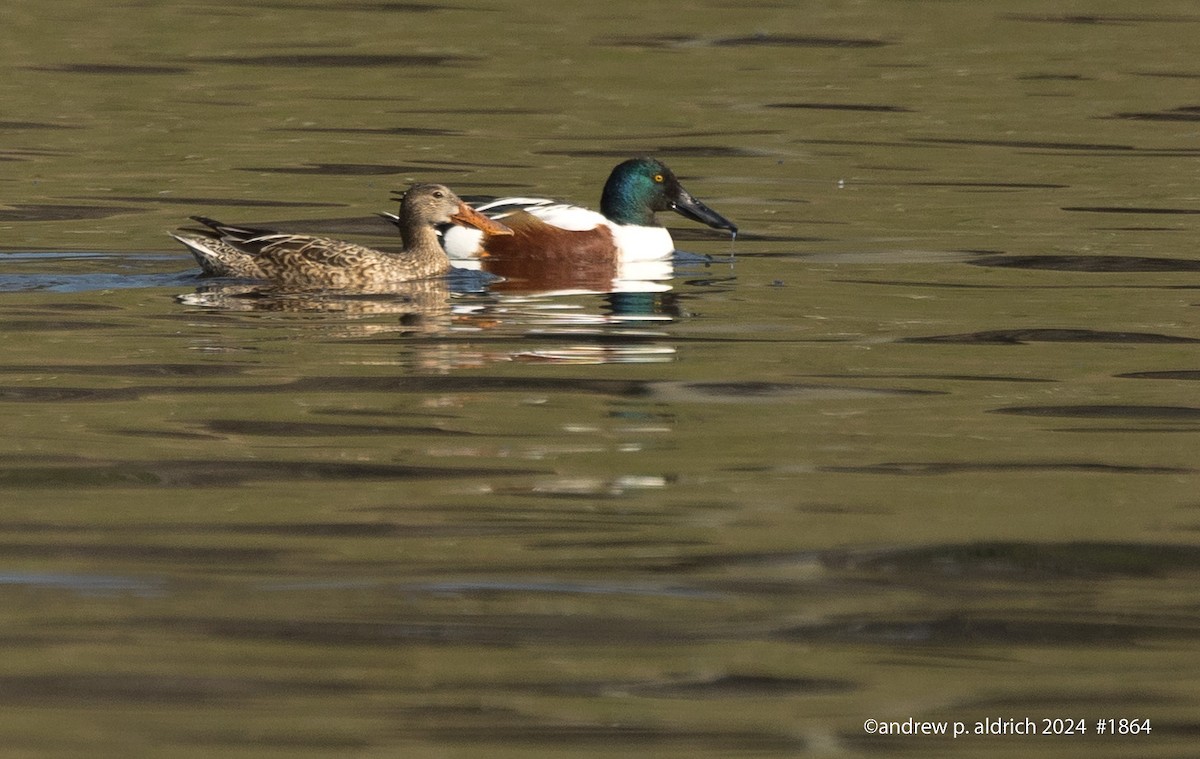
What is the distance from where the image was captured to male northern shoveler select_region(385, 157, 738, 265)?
44.4 ft

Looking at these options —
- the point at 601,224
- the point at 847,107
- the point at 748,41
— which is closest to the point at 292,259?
the point at 601,224

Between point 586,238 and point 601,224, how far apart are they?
20 cm

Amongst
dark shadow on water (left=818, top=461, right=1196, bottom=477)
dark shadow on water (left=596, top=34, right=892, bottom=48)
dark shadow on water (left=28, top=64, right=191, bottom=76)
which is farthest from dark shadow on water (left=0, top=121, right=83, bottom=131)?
dark shadow on water (left=818, top=461, right=1196, bottom=477)

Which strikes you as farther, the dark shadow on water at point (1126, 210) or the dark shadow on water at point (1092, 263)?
the dark shadow on water at point (1126, 210)

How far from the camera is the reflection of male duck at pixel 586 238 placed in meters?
13.4

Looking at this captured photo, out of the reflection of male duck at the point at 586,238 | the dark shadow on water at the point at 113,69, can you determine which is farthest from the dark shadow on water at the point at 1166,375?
the dark shadow on water at the point at 113,69

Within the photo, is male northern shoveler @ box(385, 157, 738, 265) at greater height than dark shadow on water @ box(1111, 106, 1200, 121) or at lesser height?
lesser

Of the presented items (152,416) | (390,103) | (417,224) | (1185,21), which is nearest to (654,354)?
(152,416)

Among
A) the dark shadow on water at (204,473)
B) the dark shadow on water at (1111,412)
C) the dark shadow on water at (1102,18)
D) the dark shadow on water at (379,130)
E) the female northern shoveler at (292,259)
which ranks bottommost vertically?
the dark shadow on water at (1111,412)

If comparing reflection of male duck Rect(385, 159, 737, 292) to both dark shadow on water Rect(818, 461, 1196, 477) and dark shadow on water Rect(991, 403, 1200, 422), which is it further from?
dark shadow on water Rect(818, 461, 1196, 477)

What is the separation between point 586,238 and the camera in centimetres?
1376

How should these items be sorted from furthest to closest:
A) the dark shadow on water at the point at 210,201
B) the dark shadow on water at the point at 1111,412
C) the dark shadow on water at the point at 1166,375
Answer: the dark shadow on water at the point at 210,201 < the dark shadow on water at the point at 1166,375 < the dark shadow on water at the point at 1111,412

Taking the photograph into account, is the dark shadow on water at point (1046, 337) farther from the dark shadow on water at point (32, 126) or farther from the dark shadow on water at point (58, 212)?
the dark shadow on water at point (32, 126)

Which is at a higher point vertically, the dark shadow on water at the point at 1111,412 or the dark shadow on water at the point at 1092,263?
the dark shadow on water at the point at 1092,263
